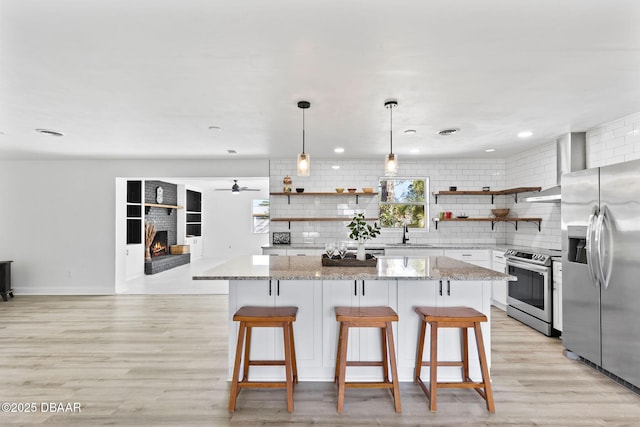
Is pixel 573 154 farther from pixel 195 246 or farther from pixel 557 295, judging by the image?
pixel 195 246

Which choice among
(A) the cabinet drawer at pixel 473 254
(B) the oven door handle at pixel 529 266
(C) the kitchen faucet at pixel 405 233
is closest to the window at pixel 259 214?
(C) the kitchen faucet at pixel 405 233

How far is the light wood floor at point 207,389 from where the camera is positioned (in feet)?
7.61

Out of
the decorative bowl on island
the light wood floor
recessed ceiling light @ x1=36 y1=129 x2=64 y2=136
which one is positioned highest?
recessed ceiling light @ x1=36 y1=129 x2=64 y2=136

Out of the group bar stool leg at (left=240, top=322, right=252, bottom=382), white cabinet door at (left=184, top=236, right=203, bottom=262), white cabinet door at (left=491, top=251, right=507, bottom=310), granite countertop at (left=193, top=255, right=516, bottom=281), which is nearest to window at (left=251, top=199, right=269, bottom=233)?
white cabinet door at (left=184, top=236, right=203, bottom=262)

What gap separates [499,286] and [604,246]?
7.70 feet

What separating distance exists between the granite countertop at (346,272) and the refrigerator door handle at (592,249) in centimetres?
102

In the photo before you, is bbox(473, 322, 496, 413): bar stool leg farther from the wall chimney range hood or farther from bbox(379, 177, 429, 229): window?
bbox(379, 177, 429, 229): window

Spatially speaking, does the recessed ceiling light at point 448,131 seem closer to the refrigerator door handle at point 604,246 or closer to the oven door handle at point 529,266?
the refrigerator door handle at point 604,246

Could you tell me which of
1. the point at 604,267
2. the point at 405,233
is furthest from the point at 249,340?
the point at 405,233

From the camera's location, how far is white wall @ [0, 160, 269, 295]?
6.06m

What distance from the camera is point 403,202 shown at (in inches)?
246

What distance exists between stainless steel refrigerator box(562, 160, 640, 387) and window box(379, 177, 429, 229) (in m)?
2.88

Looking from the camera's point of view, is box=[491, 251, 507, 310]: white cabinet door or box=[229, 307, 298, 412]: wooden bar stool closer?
box=[229, 307, 298, 412]: wooden bar stool

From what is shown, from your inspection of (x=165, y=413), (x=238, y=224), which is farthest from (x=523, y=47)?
(x=238, y=224)
